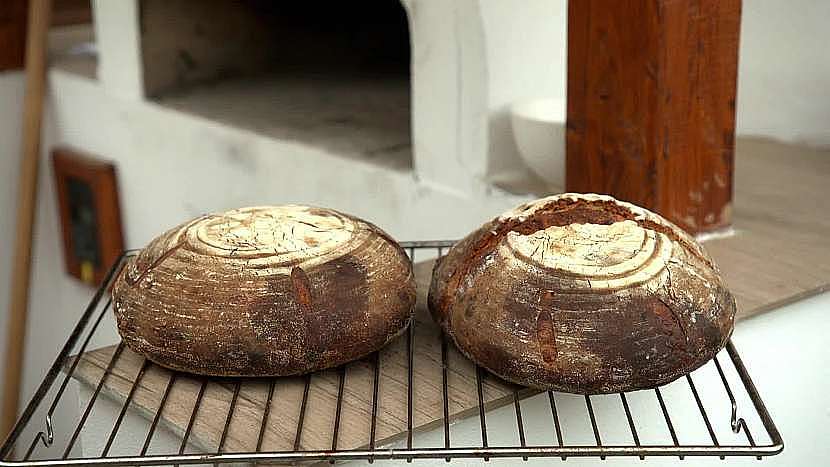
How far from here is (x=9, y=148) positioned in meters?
2.83

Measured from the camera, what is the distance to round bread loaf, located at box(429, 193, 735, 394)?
969 mm

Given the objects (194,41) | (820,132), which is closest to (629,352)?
(820,132)

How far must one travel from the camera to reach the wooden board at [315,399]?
95 centimetres

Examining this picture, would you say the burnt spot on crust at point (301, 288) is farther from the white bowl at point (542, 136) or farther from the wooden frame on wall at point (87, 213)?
the wooden frame on wall at point (87, 213)

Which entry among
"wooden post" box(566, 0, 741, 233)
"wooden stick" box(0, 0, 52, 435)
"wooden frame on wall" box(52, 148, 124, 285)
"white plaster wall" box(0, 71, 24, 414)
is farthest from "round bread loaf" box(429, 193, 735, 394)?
"white plaster wall" box(0, 71, 24, 414)

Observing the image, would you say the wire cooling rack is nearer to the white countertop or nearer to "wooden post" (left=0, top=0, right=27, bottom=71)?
the white countertop

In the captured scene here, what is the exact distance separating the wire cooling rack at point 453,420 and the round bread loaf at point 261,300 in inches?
1.5

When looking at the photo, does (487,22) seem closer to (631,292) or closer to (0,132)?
(631,292)

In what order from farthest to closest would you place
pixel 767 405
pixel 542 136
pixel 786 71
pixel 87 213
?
1. pixel 87 213
2. pixel 786 71
3. pixel 542 136
4. pixel 767 405

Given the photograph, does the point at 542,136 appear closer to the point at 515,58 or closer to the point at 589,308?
the point at 515,58

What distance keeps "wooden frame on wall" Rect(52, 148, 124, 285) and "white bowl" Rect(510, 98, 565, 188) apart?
52.4 inches

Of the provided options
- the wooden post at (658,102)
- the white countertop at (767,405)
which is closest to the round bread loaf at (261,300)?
the white countertop at (767,405)

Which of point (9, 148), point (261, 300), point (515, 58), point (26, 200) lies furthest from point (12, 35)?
point (261, 300)

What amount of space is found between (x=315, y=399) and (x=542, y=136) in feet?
2.42
